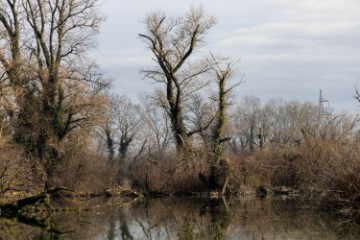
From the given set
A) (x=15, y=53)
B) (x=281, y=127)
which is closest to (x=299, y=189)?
(x=15, y=53)

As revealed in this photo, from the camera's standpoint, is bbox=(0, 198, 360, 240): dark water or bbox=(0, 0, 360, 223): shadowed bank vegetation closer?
bbox=(0, 198, 360, 240): dark water

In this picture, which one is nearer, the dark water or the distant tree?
the dark water

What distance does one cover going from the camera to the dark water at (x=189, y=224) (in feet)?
57.7

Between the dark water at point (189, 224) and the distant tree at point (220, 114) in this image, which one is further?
the distant tree at point (220, 114)

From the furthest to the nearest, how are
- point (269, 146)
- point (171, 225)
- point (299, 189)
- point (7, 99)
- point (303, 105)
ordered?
point (303, 105), point (269, 146), point (299, 189), point (7, 99), point (171, 225)

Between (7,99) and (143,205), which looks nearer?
(143,205)

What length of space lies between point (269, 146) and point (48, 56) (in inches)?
683

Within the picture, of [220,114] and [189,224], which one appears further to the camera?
[220,114]

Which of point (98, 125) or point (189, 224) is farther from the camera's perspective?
point (98, 125)

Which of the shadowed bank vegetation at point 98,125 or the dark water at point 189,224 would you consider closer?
the dark water at point 189,224

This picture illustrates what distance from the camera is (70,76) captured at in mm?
38438

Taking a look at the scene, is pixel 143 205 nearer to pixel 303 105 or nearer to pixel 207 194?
pixel 207 194

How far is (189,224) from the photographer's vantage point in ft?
68.3

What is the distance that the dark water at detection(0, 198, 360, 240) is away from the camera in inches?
693
